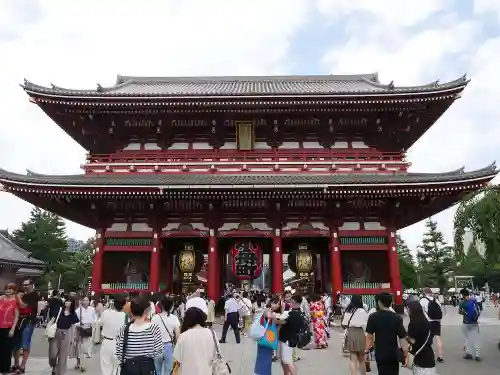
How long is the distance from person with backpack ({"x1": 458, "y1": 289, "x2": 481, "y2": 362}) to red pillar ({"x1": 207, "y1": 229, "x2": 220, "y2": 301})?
11.1m

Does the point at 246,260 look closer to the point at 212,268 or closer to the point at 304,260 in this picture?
the point at 212,268

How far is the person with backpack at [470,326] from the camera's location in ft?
34.9

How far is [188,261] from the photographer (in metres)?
19.7

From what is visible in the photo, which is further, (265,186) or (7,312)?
(265,186)

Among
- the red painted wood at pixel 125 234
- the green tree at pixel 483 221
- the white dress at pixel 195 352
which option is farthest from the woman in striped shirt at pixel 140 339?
the red painted wood at pixel 125 234

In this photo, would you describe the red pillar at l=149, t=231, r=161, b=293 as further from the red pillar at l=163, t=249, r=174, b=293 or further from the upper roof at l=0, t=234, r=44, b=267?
the upper roof at l=0, t=234, r=44, b=267

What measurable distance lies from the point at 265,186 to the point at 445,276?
4854 cm

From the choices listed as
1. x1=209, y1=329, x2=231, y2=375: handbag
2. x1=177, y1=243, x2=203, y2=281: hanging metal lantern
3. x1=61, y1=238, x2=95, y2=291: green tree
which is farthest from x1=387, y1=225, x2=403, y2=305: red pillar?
x1=61, y1=238, x2=95, y2=291: green tree

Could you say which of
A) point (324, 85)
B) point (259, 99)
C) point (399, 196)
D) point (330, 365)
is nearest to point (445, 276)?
point (324, 85)

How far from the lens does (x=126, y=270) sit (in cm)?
2006

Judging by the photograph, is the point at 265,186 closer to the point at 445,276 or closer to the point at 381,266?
the point at 381,266

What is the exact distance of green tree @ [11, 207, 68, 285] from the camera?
53562mm

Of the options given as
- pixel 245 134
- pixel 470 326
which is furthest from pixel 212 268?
pixel 470 326

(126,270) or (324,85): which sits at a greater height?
(324,85)
